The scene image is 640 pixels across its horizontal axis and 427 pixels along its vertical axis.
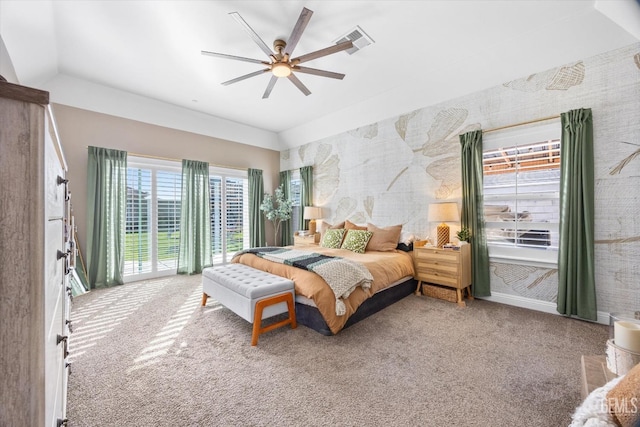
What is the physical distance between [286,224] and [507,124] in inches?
185

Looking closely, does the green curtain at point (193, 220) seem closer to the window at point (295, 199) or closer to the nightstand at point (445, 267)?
the window at point (295, 199)

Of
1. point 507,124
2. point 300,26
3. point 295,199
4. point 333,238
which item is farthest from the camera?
point 295,199

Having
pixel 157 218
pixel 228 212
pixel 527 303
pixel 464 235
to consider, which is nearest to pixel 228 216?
pixel 228 212

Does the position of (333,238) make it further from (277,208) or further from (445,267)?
(277,208)

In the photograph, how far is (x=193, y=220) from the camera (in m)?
4.99

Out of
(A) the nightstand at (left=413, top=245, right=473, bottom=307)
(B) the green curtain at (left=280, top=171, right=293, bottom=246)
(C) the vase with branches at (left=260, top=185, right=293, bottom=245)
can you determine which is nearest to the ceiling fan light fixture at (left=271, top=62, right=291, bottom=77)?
(A) the nightstand at (left=413, top=245, right=473, bottom=307)

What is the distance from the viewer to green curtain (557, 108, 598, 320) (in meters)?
2.78

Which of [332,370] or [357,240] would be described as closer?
[332,370]

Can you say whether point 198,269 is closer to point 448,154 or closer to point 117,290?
point 117,290

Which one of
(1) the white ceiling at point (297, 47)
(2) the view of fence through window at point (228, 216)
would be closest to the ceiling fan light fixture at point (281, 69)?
(1) the white ceiling at point (297, 47)

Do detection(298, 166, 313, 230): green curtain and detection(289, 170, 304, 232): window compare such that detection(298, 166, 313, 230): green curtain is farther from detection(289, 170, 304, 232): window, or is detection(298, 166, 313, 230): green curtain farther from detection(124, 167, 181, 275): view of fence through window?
detection(124, 167, 181, 275): view of fence through window

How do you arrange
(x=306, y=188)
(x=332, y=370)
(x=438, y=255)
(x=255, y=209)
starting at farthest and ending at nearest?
(x=255, y=209) < (x=306, y=188) < (x=438, y=255) < (x=332, y=370)

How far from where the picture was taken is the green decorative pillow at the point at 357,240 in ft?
13.1

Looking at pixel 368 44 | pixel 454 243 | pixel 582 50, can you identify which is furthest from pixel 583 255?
pixel 368 44
